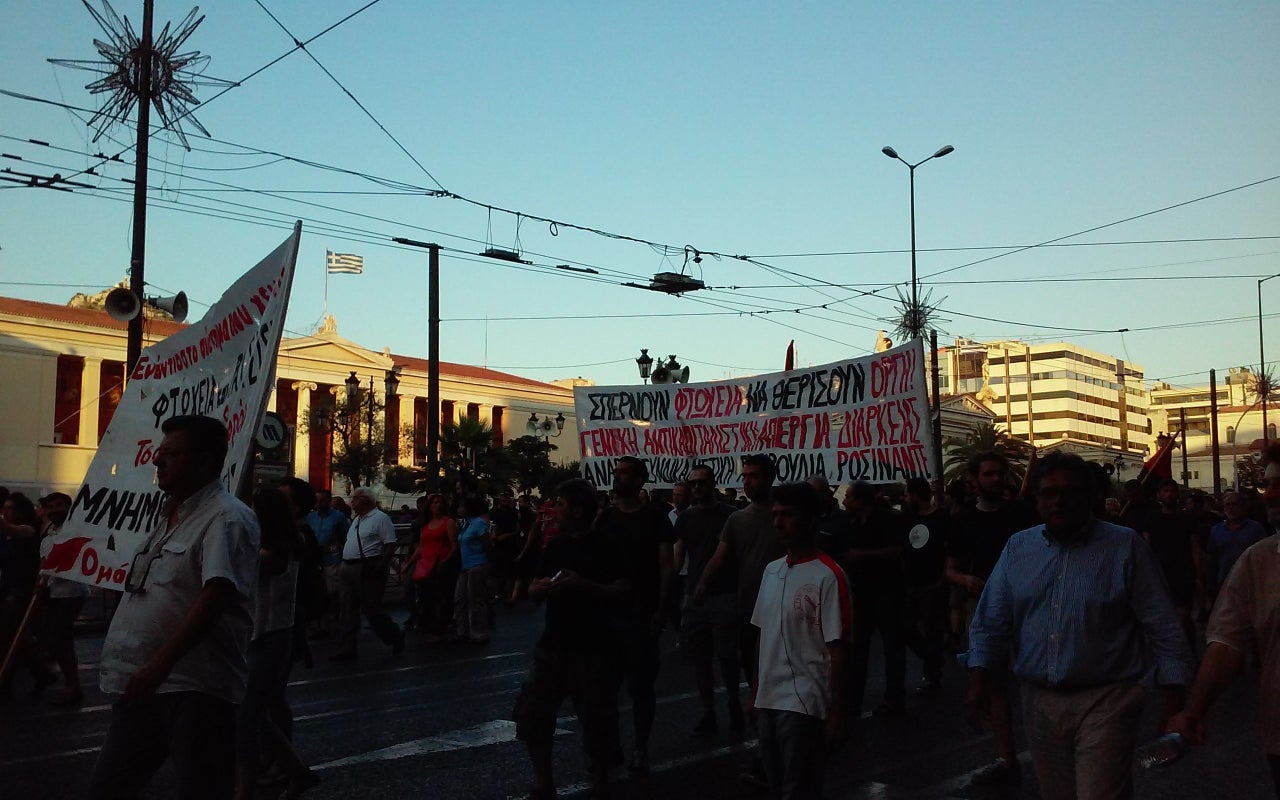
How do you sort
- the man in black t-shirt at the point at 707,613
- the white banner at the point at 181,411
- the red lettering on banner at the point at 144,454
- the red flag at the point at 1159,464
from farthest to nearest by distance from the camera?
1. the red flag at the point at 1159,464
2. the man in black t-shirt at the point at 707,613
3. the red lettering on banner at the point at 144,454
4. the white banner at the point at 181,411

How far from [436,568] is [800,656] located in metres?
10.00

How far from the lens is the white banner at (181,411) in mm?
5133

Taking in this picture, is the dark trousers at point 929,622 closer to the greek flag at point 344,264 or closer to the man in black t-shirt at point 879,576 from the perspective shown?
the man in black t-shirt at point 879,576

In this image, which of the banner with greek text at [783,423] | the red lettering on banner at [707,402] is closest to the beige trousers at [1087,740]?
the banner with greek text at [783,423]

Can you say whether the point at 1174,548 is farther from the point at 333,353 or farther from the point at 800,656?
the point at 333,353

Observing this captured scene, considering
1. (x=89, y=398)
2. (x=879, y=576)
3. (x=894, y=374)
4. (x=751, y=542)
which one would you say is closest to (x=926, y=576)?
(x=879, y=576)

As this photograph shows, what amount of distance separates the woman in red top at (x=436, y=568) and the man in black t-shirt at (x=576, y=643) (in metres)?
8.41

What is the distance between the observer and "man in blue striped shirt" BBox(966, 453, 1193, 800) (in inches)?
157

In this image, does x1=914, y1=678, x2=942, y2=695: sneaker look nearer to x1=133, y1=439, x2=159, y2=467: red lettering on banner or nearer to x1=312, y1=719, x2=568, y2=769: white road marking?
x1=312, y1=719, x2=568, y2=769: white road marking

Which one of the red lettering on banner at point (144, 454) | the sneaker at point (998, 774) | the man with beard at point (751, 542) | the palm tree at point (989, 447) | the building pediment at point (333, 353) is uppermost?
the building pediment at point (333, 353)

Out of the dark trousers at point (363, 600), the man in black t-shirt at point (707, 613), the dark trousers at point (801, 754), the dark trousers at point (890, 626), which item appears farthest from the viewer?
the dark trousers at point (363, 600)

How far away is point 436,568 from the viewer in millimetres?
14461

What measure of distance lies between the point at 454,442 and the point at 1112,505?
2819cm

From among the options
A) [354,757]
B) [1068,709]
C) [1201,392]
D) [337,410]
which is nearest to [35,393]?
[337,410]
